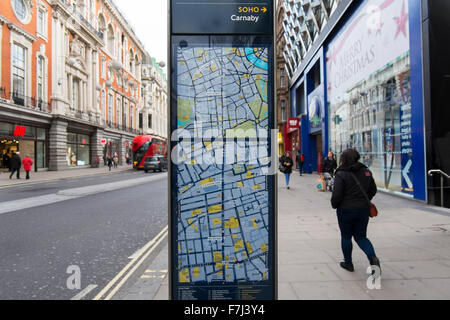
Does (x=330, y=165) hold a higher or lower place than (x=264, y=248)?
higher

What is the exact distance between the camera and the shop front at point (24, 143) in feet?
72.3

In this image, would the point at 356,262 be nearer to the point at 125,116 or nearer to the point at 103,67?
the point at 103,67

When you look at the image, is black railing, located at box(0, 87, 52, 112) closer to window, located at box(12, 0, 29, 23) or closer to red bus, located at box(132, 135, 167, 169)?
window, located at box(12, 0, 29, 23)

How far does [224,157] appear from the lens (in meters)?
2.34

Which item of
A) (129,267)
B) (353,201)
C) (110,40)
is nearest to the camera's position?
(353,201)

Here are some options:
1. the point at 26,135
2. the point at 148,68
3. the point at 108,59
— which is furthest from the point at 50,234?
the point at 148,68

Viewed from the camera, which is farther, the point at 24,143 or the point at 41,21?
the point at 41,21

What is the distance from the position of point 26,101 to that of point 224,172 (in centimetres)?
2749

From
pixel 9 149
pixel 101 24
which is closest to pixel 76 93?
pixel 9 149

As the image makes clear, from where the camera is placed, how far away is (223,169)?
235 cm

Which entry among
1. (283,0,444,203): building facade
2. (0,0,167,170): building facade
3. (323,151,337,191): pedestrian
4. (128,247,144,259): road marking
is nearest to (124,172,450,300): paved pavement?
(128,247,144,259): road marking

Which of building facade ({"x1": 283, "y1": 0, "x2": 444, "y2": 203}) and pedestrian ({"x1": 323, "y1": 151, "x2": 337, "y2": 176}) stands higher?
building facade ({"x1": 283, "y1": 0, "x2": 444, "y2": 203})

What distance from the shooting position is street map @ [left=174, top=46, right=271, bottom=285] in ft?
7.57

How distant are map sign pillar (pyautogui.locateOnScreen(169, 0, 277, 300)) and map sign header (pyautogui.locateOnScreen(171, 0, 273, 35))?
0.05 m
